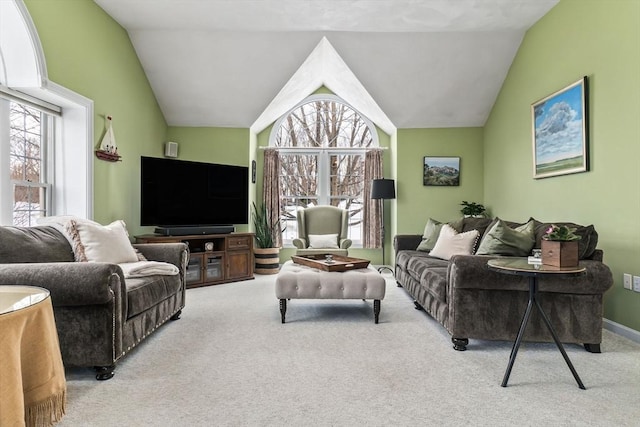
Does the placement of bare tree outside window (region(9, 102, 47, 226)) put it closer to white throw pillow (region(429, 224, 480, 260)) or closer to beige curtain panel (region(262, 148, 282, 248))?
beige curtain panel (region(262, 148, 282, 248))

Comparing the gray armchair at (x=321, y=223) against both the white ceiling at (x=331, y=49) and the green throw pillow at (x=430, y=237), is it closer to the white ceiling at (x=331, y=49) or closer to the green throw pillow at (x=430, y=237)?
the green throw pillow at (x=430, y=237)

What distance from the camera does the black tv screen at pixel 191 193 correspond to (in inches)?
183

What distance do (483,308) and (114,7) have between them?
14.7ft

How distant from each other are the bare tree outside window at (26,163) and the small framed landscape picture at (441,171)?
15.7ft

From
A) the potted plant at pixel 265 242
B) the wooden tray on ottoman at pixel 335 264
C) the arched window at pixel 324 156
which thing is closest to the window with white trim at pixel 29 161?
the wooden tray on ottoman at pixel 335 264

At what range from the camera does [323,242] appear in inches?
221

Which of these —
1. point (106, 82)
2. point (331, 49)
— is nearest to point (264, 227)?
point (331, 49)

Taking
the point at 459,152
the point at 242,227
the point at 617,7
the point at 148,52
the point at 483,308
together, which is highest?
the point at 148,52

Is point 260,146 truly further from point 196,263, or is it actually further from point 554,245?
point 554,245

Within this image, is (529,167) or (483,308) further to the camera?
(529,167)

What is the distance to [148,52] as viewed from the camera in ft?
16.1

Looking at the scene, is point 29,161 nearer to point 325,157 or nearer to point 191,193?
point 191,193

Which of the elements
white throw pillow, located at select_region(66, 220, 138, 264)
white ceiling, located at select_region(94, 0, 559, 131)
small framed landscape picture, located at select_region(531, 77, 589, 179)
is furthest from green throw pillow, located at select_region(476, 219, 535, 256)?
white throw pillow, located at select_region(66, 220, 138, 264)

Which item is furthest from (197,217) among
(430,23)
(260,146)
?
(430,23)
